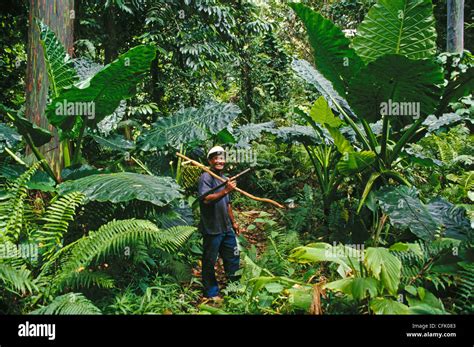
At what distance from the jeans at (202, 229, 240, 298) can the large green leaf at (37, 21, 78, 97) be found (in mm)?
1760

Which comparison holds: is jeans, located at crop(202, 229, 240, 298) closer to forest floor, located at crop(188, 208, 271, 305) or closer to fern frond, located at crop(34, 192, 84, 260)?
forest floor, located at crop(188, 208, 271, 305)

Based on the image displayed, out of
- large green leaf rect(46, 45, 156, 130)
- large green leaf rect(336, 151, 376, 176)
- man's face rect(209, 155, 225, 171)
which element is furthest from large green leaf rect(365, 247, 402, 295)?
large green leaf rect(46, 45, 156, 130)

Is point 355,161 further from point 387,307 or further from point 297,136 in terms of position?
point 387,307

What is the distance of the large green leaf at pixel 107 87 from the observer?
3.13m

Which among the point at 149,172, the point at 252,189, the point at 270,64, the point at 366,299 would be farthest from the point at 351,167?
the point at 270,64

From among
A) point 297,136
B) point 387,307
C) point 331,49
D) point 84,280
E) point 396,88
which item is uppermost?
point 331,49

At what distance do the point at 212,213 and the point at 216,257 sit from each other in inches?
13.3

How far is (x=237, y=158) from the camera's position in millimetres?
4852

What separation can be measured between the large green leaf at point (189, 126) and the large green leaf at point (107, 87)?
43cm

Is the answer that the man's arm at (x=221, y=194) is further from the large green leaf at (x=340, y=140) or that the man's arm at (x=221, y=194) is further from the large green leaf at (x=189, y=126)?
the large green leaf at (x=340, y=140)

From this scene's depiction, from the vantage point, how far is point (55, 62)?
140 inches

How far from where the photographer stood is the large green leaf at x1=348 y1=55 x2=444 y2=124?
3.05m

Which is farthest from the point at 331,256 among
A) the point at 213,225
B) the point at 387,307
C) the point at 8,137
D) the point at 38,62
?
the point at 38,62
